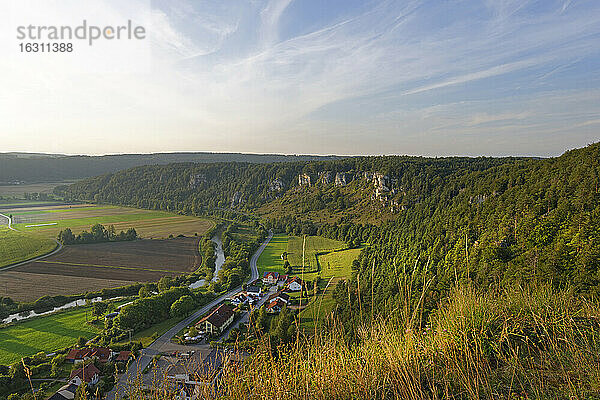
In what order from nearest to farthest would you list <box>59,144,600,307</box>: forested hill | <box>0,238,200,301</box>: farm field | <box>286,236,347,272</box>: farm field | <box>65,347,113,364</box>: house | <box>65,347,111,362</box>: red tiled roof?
1. <box>59,144,600,307</box>: forested hill
2. <box>65,347,113,364</box>: house
3. <box>65,347,111,362</box>: red tiled roof
4. <box>0,238,200,301</box>: farm field
5. <box>286,236,347,272</box>: farm field

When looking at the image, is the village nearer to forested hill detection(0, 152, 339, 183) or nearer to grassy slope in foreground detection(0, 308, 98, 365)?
grassy slope in foreground detection(0, 308, 98, 365)

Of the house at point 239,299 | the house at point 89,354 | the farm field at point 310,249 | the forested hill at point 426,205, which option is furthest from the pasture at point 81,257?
the forested hill at point 426,205

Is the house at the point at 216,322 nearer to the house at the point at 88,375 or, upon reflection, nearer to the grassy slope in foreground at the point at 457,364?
the house at the point at 88,375

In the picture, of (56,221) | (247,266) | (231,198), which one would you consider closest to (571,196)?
(247,266)

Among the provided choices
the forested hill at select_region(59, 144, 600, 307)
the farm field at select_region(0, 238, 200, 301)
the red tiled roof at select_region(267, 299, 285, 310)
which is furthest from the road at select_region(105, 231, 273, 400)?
the forested hill at select_region(59, 144, 600, 307)

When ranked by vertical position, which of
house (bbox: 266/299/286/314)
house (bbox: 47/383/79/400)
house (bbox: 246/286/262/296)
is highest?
house (bbox: 47/383/79/400)

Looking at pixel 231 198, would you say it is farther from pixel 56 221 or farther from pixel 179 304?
pixel 179 304

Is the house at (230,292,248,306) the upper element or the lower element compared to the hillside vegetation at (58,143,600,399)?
lower
